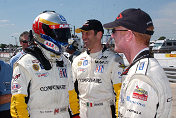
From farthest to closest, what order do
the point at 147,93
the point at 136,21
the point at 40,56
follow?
1. the point at 40,56
2. the point at 136,21
3. the point at 147,93

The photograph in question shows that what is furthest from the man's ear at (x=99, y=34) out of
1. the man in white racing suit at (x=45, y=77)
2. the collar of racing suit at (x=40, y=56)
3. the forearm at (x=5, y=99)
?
the forearm at (x=5, y=99)

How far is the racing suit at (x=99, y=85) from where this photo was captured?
299cm

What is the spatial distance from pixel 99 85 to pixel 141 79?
1687mm

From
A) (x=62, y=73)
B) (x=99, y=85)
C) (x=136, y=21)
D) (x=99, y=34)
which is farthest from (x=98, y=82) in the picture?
(x=136, y=21)

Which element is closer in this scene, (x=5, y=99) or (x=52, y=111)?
(x=52, y=111)

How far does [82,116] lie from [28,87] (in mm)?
1357

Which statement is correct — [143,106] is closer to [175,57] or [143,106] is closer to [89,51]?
[89,51]

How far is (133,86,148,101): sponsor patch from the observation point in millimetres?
1298

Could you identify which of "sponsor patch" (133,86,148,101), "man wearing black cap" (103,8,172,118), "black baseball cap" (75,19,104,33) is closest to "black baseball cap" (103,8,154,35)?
"man wearing black cap" (103,8,172,118)

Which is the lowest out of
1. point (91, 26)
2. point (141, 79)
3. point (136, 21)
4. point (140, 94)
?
point (140, 94)

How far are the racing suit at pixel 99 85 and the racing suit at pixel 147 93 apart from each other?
150 centimetres

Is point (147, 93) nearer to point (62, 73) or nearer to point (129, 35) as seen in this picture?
point (129, 35)

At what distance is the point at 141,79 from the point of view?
1.35 m

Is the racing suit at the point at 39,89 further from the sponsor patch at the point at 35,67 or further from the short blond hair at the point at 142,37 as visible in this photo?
the short blond hair at the point at 142,37
